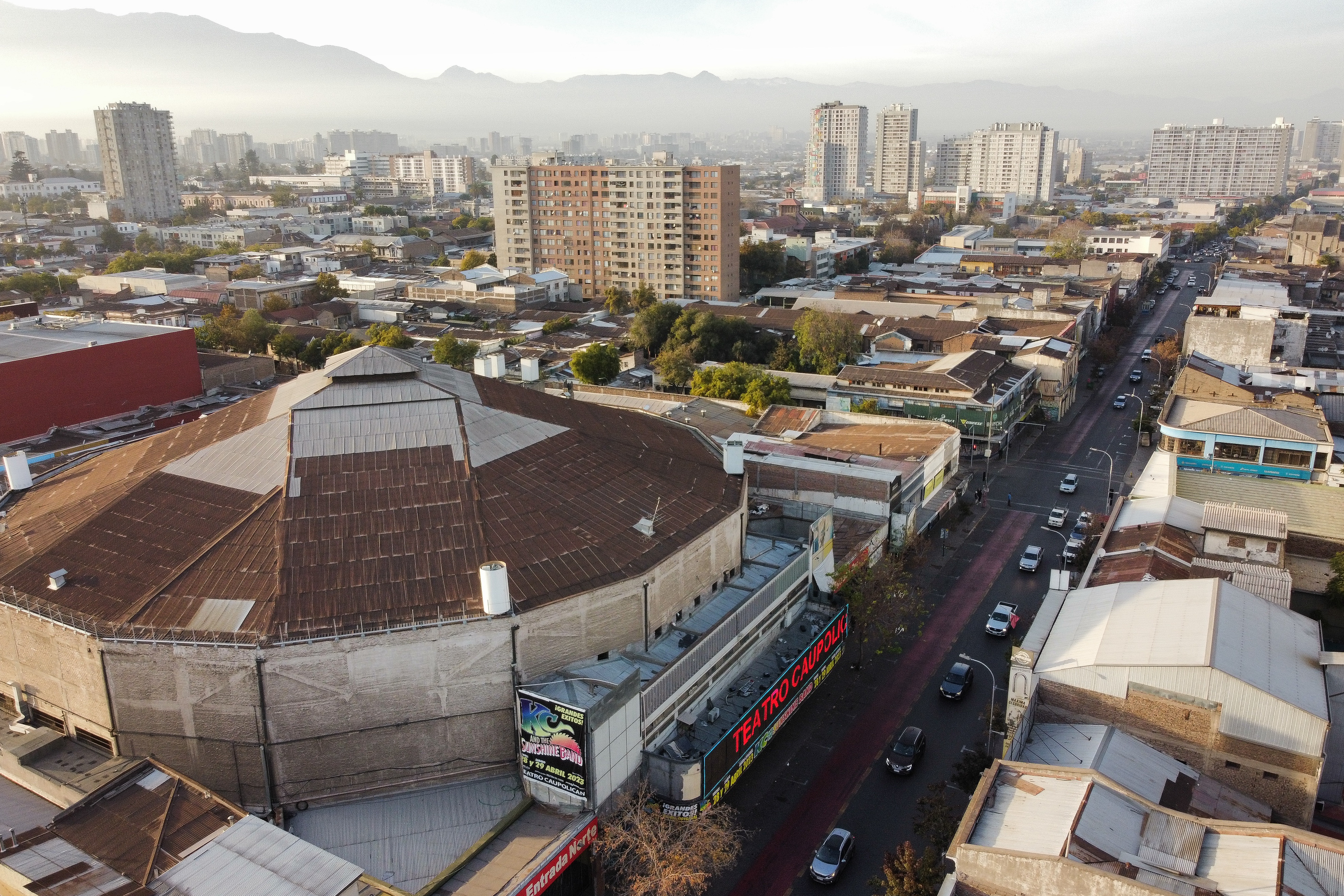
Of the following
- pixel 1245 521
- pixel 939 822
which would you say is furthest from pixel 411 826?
pixel 1245 521

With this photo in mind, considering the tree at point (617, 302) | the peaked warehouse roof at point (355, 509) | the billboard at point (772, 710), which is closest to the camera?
the peaked warehouse roof at point (355, 509)

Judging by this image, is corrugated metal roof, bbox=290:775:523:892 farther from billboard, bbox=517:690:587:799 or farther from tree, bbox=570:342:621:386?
tree, bbox=570:342:621:386

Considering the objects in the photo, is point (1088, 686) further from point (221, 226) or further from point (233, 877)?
point (221, 226)

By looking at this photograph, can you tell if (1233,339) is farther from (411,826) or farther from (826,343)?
(411,826)

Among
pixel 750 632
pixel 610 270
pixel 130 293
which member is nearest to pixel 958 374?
pixel 750 632

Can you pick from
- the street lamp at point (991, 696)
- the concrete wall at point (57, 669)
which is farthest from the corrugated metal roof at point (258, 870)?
the street lamp at point (991, 696)

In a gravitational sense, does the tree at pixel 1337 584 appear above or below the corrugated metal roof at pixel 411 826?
below

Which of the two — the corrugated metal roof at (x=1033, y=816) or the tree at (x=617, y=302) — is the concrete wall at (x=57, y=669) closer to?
the corrugated metal roof at (x=1033, y=816)
